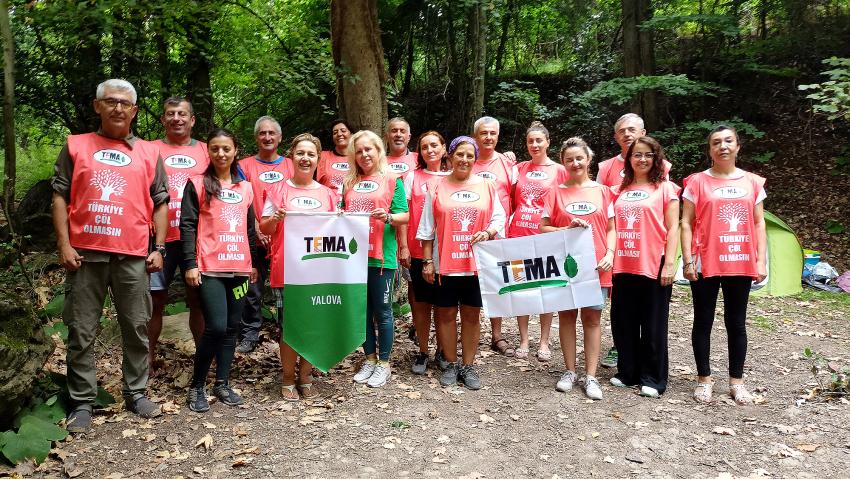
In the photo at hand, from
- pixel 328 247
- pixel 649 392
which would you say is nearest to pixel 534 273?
pixel 649 392

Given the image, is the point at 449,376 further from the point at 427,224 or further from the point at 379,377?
the point at 427,224

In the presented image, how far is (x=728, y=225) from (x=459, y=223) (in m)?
2.13

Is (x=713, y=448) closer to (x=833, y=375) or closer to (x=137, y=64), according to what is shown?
(x=833, y=375)

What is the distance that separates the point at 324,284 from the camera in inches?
187

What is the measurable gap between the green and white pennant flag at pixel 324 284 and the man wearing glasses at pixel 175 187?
848mm

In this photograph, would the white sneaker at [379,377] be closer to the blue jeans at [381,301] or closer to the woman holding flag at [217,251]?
the blue jeans at [381,301]

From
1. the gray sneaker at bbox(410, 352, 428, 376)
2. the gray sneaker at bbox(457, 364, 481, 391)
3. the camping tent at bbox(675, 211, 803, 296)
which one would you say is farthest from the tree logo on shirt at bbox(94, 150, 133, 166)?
the camping tent at bbox(675, 211, 803, 296)

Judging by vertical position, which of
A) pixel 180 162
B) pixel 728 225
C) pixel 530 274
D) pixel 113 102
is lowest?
pixel 530 274

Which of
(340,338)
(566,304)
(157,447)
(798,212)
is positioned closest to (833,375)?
(566,304)

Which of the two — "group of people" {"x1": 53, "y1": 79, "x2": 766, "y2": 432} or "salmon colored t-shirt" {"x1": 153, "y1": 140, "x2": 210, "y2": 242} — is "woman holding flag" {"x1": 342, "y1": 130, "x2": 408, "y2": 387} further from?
"salmon colored t-shirt" {"x1": 153, "y1": 140, "x2": 210, "y2": 242}

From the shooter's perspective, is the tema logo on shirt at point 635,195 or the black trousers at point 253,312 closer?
the tema logo on shirt at point 635,195

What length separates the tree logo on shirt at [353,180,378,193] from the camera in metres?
5.05

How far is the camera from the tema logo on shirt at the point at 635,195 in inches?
190

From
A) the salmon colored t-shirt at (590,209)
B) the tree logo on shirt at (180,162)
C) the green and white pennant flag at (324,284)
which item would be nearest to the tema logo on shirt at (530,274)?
the salmon colored t-shirt at (590,209)
